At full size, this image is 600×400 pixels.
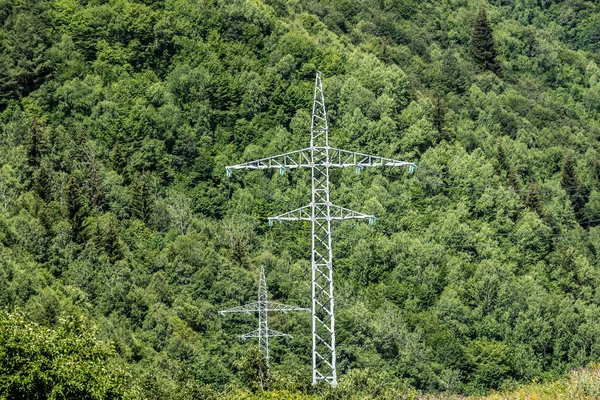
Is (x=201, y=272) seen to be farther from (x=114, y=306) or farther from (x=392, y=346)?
(x=392, y=346)

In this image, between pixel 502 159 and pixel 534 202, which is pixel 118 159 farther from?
pixel 534 202

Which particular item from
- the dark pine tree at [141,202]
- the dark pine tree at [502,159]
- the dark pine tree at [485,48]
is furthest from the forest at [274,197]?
the dark pine tree at [485,48]

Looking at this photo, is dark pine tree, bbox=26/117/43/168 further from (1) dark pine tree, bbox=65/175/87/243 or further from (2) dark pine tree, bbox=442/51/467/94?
(2) dark pine tree, bbox=442/51/467/94

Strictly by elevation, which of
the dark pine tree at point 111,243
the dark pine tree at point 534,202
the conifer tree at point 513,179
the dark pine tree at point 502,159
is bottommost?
the dark pine tree at point 534,202

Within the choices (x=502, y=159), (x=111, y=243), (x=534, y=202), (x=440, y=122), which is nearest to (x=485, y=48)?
(x=502, y=159)

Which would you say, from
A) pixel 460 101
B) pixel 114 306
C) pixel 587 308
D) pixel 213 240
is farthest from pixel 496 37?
pixel 114 306

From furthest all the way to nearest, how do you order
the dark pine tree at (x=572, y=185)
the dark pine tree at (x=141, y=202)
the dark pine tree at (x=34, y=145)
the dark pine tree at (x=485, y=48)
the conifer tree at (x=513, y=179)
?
1. the dark pine tree at (x=485, y=48)
2. the dark pine tree at (x=572, y=185)
3. the conifer tree at (x=513, y=179)
4. the dark pine tree at (x=141, y=202)
5. the dark pine tree at (x=34, y=145)

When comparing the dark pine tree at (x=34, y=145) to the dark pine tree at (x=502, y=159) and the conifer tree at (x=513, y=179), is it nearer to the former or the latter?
the conifer tree at (x=513, y=179)
